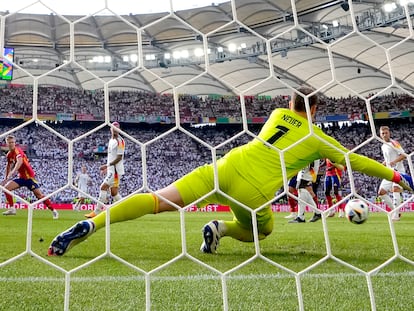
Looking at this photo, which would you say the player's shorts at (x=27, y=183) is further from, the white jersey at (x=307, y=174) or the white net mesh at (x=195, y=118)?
the white jersey at (x=307, y=174)

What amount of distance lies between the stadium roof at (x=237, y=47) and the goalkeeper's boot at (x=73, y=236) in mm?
7710

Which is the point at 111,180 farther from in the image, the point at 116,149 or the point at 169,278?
the point at 169,278

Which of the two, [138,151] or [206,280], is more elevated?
[206,280]

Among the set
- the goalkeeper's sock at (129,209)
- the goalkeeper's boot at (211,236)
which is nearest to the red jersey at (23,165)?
the goalkeeper's boot at (211,236)

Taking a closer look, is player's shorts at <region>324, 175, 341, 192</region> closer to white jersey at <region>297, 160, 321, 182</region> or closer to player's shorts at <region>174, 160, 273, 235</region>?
white jersey at <region>297, 160, 321, 182</region>

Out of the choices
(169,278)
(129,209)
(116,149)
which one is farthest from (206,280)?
(116,149)

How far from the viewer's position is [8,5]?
57.3 inches

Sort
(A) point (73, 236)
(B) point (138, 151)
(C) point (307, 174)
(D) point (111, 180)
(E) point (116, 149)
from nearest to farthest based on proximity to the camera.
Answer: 1. (A) point (73, 236)
2. (C) point (307, 174)
3. (E) point (116, 149)
4. (D) point (111, 180)
5. (B) point (138, 151)

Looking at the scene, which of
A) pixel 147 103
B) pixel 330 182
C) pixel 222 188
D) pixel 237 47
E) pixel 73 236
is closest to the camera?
pixel 73 236

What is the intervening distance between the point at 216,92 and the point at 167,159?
4.13m

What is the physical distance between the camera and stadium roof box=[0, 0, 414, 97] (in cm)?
982

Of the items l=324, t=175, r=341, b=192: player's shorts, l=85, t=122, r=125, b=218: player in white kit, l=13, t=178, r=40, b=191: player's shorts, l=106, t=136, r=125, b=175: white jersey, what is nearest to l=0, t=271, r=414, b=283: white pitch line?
l=85, t=122, r=125, b=218: player in white kit

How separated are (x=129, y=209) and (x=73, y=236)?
239mm

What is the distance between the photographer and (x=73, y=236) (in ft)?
5.10
